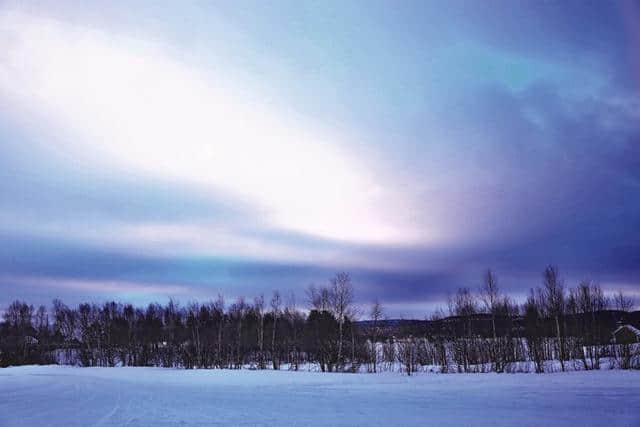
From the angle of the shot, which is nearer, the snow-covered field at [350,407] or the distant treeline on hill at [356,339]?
the snow-covered field at [350,407]

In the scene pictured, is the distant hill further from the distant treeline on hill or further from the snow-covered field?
the snow-covered field

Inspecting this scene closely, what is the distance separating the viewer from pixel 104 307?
96188 millimetres

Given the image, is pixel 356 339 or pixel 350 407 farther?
pixel 356 339

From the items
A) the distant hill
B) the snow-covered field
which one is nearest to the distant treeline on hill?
the distant hill

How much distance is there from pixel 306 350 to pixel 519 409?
4850cm

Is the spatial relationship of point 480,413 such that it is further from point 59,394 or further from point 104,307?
point 104,307

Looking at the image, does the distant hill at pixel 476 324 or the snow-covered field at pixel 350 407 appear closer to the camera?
the snow-covered field at pixel 350 407

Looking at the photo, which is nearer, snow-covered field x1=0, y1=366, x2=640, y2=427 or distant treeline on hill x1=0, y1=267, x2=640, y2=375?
snow-covered field x1=0, y1=366, x2=640, y2=427

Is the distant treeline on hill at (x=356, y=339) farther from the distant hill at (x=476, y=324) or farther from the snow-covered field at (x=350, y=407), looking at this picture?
the snow-covered field at (x=350, y=407)

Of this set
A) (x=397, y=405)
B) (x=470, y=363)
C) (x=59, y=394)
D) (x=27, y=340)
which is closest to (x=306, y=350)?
(x=470, y=363)

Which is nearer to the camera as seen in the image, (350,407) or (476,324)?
(350,407)

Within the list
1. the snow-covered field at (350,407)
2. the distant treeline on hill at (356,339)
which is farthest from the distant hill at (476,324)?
the snow-covered field at (350,407)

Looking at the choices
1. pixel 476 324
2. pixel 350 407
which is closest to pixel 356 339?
pixel 476 324

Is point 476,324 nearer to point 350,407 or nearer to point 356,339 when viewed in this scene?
point 356,339
